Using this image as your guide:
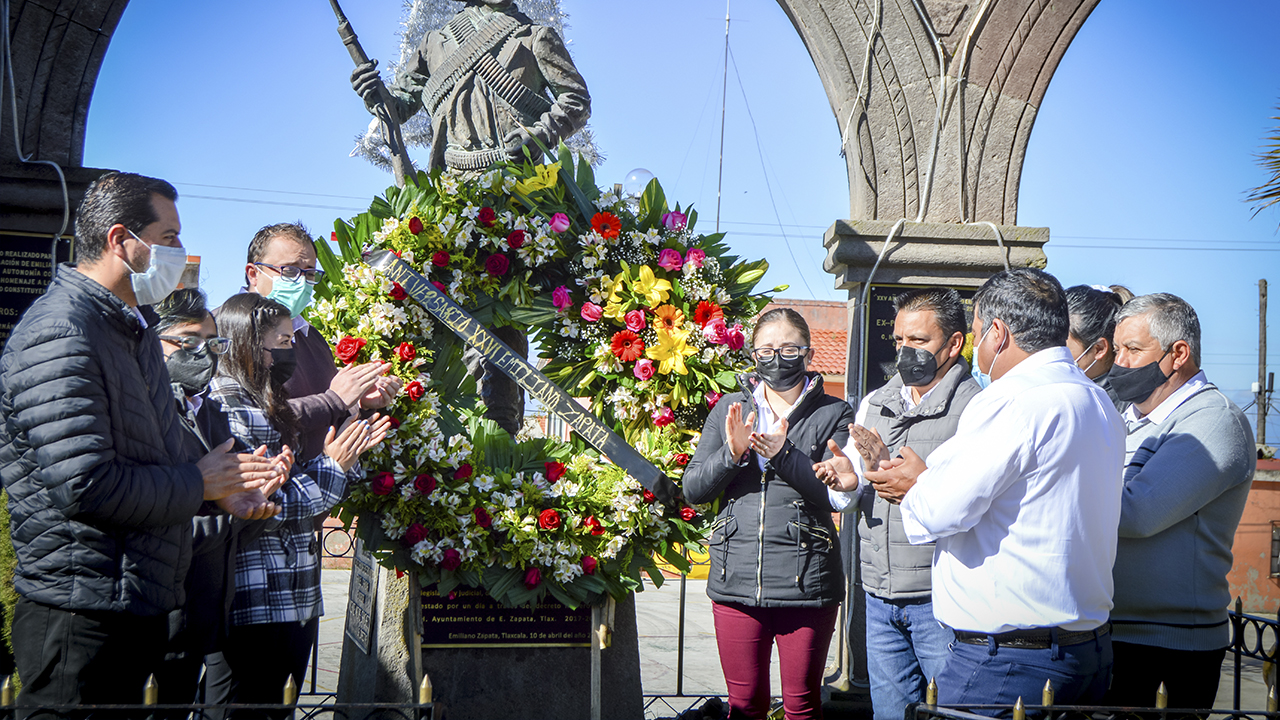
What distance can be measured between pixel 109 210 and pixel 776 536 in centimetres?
240

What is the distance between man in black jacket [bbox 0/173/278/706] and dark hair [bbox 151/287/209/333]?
0.50 meters

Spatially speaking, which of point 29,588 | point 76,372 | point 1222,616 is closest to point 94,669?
point 29,588

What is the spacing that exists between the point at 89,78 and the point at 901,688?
16.6ft

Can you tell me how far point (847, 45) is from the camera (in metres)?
5.20

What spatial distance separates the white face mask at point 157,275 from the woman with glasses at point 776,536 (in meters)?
1.86

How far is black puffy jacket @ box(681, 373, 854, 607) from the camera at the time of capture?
327 cm

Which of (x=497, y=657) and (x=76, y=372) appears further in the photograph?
(x=497, y=657)

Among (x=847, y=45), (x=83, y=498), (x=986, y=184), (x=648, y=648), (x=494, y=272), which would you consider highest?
(x=847, y=45)

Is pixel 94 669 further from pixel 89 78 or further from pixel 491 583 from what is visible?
pixel 89 78

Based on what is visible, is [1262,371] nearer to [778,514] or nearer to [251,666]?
[778,514]

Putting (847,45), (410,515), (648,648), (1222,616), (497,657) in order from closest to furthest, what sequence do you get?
1. (1222,616)
2. (410,515)
3. (497,657)
4. (847,45)
5. (648,648)

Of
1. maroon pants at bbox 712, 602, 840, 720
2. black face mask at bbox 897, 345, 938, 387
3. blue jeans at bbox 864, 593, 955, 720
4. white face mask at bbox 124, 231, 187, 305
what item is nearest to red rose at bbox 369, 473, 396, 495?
white face mask at bbox 124, 231, 187, 305

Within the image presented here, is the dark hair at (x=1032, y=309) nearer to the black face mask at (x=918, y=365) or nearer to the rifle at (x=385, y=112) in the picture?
the black face mask at (x=918, y=365)

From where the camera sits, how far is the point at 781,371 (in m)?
3.46
